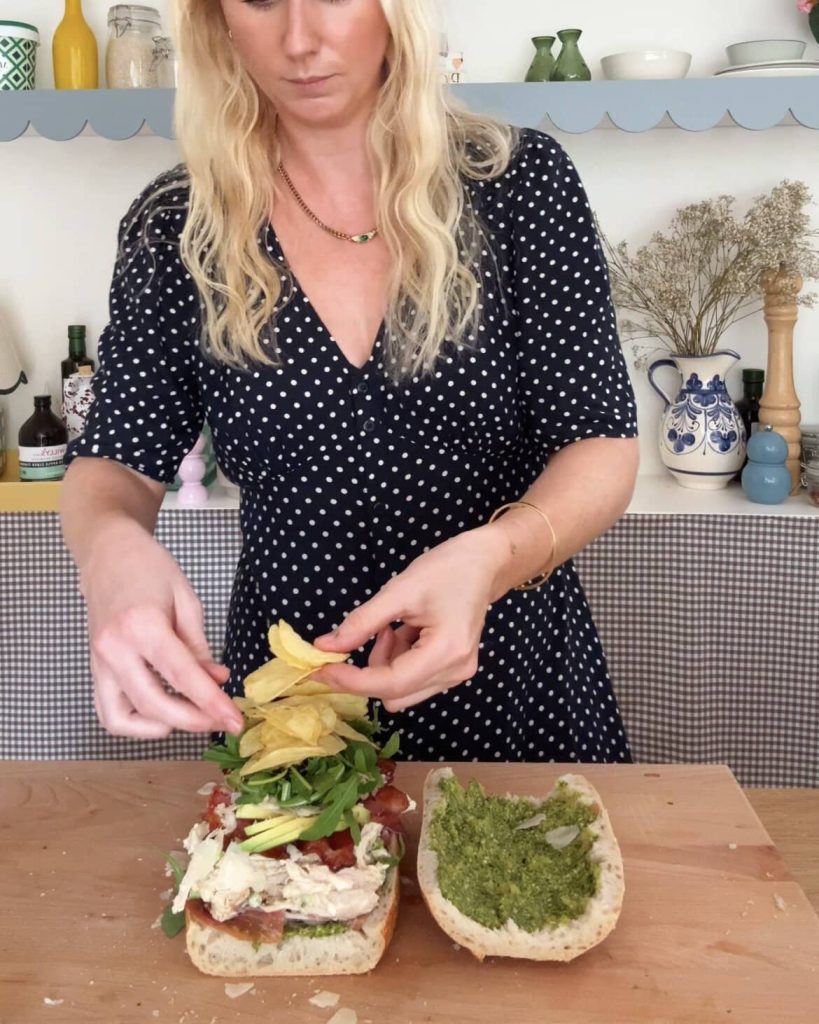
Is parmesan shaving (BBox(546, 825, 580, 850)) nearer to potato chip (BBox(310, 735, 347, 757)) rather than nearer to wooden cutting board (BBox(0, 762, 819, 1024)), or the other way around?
wooden cutting board (BBox(0, 762, 819, 1024))

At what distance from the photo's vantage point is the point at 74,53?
7.75 ft

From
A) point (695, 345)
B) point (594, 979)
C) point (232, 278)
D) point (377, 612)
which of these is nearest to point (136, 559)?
point (377, 612)

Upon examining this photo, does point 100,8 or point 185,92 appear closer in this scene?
point 185,92

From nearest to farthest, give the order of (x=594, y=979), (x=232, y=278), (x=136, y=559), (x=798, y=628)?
(x=594, y=979) < (x=136, y=559) < (x=232, y=278) < (x=798, y=628)

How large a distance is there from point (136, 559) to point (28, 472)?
61.8 inches

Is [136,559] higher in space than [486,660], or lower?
higher

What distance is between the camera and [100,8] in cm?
251

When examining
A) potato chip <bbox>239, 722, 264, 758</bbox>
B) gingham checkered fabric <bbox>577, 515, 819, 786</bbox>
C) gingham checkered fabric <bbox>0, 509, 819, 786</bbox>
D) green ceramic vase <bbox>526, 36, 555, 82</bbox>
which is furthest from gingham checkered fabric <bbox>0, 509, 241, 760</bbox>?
potato chip <bbox>239, 722, 264, 758</bbox>

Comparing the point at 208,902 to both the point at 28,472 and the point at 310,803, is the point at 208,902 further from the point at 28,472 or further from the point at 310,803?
the point at 28,472

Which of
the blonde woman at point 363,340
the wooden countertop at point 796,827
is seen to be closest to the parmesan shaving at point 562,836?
the blonde woman at point 363,340

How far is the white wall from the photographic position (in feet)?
8.07

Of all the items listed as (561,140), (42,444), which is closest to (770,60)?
(561,140)

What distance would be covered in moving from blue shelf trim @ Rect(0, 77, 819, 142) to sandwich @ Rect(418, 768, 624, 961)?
1.46 m

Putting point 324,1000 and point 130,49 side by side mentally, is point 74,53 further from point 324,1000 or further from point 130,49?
point 324,1000
